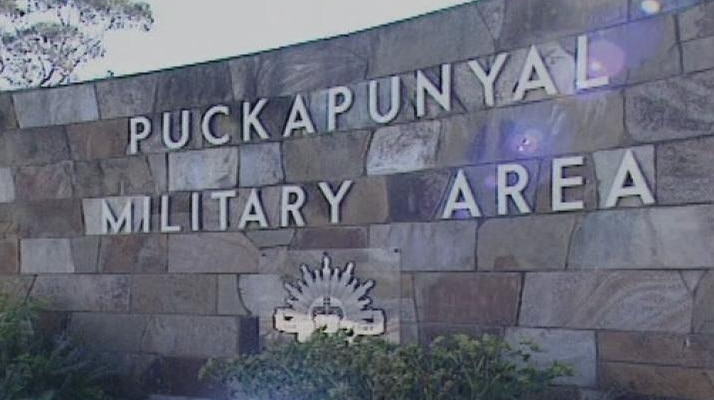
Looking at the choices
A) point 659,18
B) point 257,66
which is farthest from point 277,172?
point 659,18

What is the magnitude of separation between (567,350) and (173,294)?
2.56 metres

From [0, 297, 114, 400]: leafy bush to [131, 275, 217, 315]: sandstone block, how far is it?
48 centimetres

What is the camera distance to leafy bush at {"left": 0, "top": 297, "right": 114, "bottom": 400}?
16.3 feet

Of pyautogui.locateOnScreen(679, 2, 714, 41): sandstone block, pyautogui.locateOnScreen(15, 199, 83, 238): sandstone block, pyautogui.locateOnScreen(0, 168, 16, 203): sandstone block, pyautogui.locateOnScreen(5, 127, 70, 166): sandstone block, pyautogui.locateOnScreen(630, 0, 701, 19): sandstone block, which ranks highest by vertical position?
pyautogui.locateOnScreen(630, 0, 701, 19): sandstone block

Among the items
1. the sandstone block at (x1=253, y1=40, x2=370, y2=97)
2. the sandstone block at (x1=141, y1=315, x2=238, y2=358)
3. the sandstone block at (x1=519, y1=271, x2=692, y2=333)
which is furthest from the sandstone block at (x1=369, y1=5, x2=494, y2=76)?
the sandstone block at (x1=141, y1=315, x2=238, y2=358)

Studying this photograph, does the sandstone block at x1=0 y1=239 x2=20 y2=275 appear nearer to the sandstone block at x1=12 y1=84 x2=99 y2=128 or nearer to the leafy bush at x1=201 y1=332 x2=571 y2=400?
the sandstone block at x1=12 y1=84 x2=99 y2=128

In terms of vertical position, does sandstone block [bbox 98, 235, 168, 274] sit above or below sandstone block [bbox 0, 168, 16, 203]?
below

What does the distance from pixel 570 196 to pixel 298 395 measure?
1559mm

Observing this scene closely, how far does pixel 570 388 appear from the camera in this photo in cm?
383

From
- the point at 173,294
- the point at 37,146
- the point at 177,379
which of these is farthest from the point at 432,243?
the point at 37,146

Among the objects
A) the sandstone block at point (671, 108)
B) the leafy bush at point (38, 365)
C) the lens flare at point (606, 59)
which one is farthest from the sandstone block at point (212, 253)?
the sandstone block at point (671, 108)

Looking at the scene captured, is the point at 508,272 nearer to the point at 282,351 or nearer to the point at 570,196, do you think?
the point at 570,196

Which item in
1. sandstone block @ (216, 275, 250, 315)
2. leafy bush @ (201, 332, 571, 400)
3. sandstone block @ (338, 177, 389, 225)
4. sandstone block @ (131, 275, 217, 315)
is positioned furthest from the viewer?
sandstone block @ (131, 275, 217, 315)

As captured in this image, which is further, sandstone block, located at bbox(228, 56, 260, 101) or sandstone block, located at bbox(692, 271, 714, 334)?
sandstone block, located at bbox(228, 56, 260, 101)
